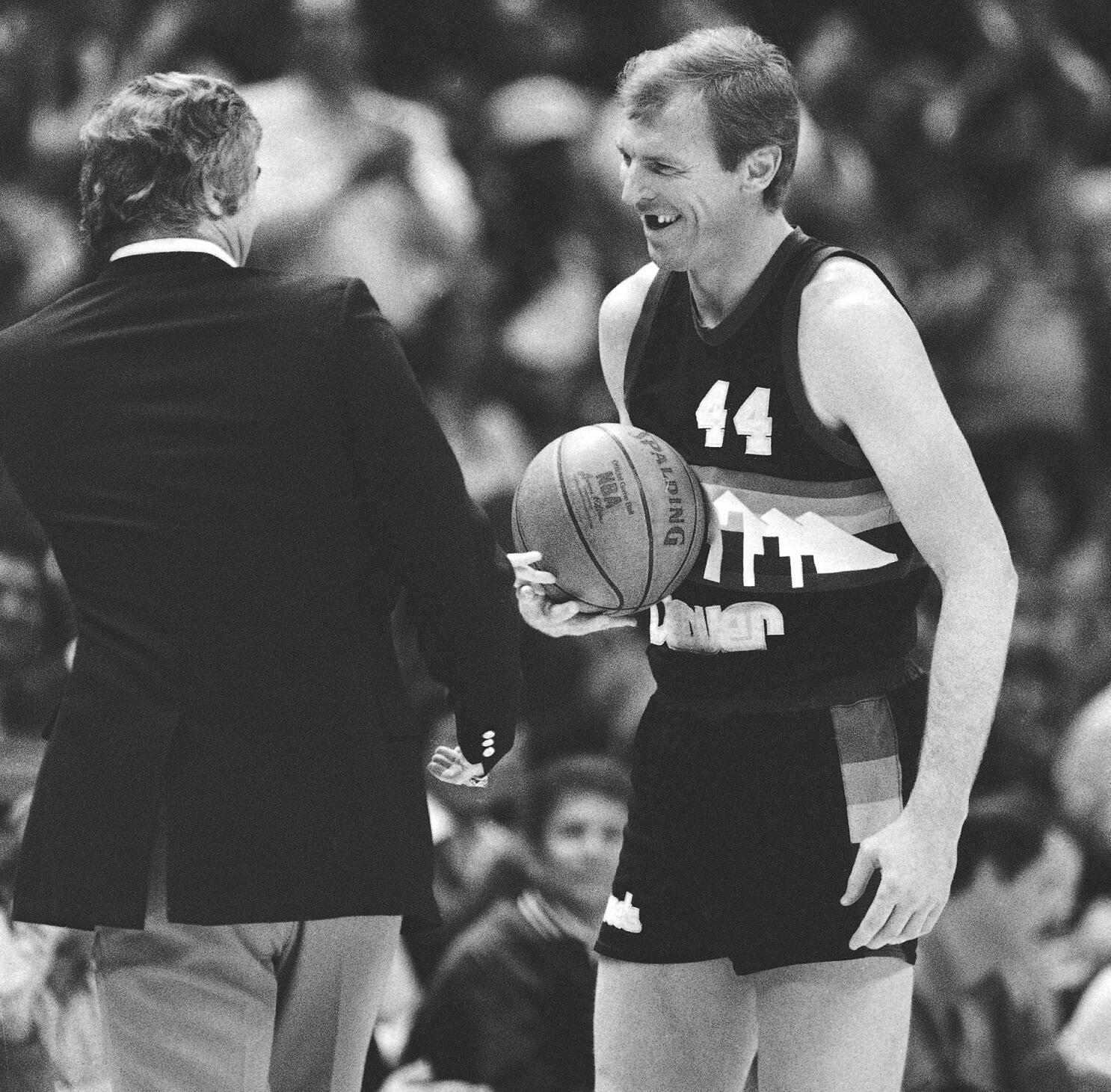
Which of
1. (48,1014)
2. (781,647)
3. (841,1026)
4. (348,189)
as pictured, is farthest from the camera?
(348,189)

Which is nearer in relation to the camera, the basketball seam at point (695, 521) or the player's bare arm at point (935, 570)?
the player's bare arm at point (935, 570)

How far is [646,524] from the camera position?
2.54 metres

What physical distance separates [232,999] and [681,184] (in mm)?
1261

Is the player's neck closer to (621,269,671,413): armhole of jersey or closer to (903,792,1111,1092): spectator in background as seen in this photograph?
(621,269,671,413): armhole of jersey

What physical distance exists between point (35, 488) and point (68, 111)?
173 inches

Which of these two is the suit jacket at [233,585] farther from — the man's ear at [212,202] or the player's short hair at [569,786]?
the player's short hair at [569,786]

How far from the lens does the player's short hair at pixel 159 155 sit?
2.26 metres

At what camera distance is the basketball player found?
7.80 ft

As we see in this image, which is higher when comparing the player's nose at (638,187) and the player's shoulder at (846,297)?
the player's nose at (638,187)

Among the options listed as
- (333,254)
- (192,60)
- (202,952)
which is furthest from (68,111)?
(202,952)

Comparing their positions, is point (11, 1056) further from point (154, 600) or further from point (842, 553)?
point (842, 553)

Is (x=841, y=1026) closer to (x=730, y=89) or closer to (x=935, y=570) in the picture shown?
(x=935, y=570)

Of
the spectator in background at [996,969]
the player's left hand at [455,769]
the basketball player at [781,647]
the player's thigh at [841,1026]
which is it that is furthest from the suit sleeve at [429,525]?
the spectator in background at [996,969]

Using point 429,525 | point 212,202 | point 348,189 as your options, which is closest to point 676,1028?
point 429,525
